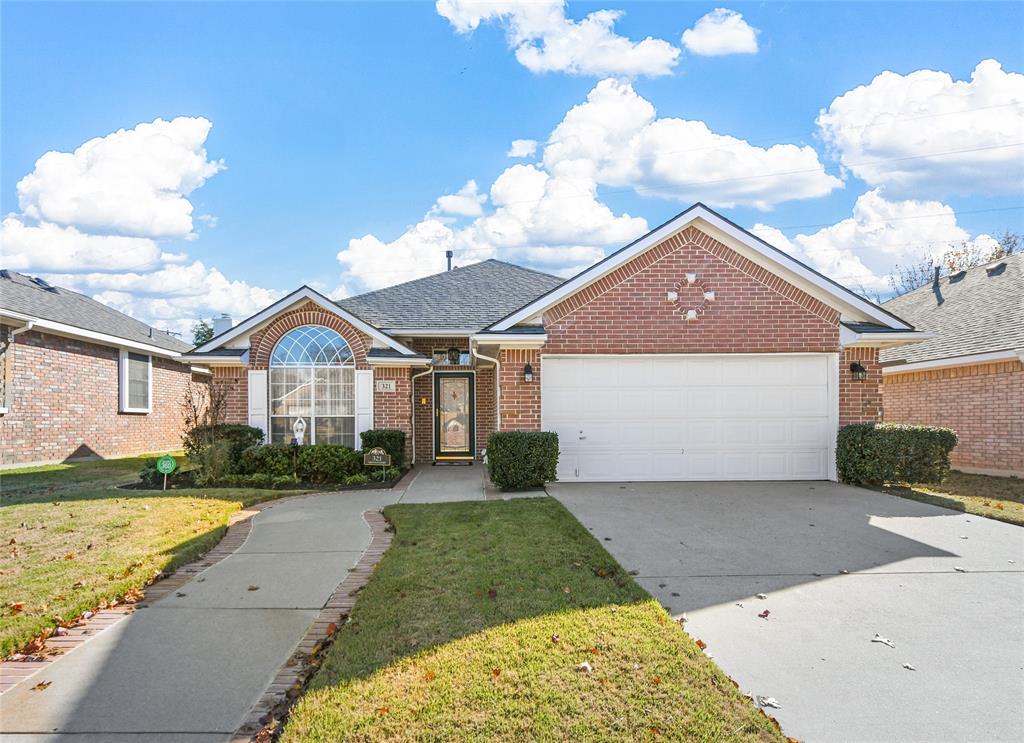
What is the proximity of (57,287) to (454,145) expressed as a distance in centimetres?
1328

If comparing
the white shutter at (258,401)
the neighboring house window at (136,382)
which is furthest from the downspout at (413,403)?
the neighboring house window at (136,382)

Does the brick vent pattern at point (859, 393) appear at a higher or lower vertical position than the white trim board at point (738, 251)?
lower

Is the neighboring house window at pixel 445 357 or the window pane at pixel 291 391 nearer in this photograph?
the window pane at pixel 291 391

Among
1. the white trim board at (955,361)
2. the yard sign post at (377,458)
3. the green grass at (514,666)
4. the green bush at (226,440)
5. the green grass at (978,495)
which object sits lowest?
the green grass at (978,495)

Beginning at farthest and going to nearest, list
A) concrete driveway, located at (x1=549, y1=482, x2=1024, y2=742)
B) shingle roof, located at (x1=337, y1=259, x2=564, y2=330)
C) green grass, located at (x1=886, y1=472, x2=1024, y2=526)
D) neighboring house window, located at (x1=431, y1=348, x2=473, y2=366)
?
shingle roof, located at (x1=337, y1=259, x2=564, y2=330) < neighboring house window, located at (x1=431, y1=348, x2=473, y2=366) < green grass, located at (x1=886, y1=472, x2=1024, y2=526) < concrete driveway, located at (x1=549, y1=482, x2=1024, y2=742)

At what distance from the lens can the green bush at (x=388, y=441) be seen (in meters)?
13.1

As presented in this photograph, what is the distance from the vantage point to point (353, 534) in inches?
300

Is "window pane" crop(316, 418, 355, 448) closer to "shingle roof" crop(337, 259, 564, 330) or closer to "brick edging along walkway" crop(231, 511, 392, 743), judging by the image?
"shingle roof" crop(337, 259, 564, 330)

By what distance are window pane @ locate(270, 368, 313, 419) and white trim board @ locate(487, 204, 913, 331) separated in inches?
205

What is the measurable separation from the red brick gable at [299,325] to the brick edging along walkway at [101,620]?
652cm

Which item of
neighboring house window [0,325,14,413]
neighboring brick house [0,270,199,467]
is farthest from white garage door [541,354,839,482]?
neighboring house window [0,325,14,413]

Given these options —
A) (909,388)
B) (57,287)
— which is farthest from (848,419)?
(57,287)

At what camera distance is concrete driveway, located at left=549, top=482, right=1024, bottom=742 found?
3324 mm

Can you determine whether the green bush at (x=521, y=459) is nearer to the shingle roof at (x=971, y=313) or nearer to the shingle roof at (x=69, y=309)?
the shingle roof at (x=971, y=313)
